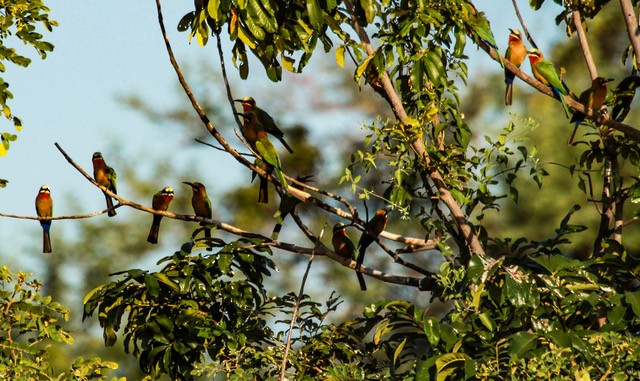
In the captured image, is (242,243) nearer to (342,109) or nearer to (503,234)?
(503,234)

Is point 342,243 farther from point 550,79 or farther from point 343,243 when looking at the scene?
point 550,79

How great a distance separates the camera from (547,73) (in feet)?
16.5

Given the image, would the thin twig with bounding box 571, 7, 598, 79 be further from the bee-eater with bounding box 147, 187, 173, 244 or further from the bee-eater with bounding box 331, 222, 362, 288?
the bee-eater with bounding box 147, 187, 173, 244

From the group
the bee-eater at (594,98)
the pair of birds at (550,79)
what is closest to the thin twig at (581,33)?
the pair of birds at (550,79)

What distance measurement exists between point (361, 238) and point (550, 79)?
118cm

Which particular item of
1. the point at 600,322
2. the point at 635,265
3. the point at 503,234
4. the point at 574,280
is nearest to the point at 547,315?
A: the point at 574,280

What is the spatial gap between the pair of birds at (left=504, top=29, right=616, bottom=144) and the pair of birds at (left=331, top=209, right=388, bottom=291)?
0.95 m

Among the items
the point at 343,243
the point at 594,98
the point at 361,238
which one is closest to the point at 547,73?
the point at 594,98

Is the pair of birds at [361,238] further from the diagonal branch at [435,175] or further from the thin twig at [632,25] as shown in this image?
the thin twig at [632,25]

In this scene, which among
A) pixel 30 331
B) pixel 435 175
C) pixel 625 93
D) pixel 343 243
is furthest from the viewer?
pixel 343 243

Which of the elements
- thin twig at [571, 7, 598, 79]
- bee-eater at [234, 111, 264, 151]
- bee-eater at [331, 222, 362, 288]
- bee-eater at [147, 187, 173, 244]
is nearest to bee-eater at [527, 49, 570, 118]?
thin twig at [571, 7, 598, 79]

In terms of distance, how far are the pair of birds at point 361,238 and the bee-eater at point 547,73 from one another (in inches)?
38.1

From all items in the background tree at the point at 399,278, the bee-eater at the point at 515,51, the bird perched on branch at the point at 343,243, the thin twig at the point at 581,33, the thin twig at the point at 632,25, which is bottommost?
the background tree at the point at 399,278

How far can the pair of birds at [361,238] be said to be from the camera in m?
4.86
